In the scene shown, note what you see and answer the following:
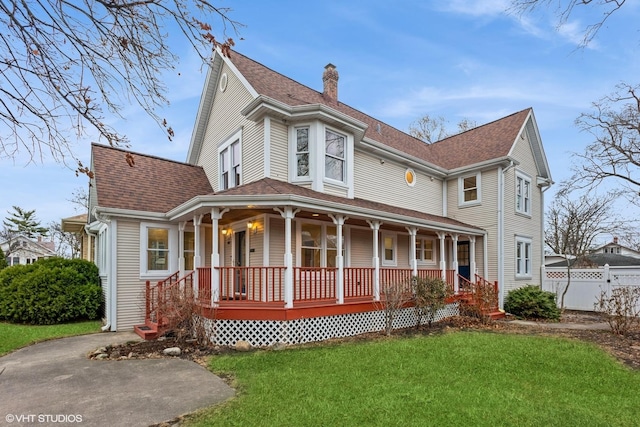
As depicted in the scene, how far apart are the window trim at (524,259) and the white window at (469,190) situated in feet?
7.76

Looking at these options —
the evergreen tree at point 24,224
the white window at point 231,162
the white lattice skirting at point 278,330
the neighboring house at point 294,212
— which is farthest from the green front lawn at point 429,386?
the evergreen tree at point 24,224

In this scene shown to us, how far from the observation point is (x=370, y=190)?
41.6 feet

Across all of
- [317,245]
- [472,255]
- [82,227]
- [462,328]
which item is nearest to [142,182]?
[317,245]

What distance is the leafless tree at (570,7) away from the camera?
4.76m

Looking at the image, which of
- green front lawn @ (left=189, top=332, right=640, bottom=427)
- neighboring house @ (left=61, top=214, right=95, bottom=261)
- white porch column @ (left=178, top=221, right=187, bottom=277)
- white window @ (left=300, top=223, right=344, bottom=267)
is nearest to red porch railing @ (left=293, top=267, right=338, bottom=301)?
white window @ (left=300, top=223, right=344, bottom=267)

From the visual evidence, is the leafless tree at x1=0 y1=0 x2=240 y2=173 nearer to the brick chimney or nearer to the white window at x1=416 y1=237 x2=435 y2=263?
the brick chimney

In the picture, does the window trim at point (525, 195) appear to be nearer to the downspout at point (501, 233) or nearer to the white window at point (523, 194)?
the white window at point (523, 194)

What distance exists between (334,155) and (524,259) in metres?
10.0

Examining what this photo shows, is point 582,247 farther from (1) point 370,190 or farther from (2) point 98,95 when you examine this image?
(2) point 98,95

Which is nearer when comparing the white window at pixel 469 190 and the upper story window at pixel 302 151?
the upper story window at pixel 302 151

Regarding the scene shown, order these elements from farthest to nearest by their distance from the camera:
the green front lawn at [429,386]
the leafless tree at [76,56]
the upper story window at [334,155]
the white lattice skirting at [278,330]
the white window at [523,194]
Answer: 1. the white window at [523,194]
2. the upper story window at [334,155]
3. the white lattice skirting at [278,330]
4. the green front lawn at [429,386]
5. the leafless tree at [76,56]

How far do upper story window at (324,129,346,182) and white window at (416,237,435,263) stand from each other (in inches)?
196

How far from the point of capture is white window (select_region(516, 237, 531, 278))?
49.3 ft

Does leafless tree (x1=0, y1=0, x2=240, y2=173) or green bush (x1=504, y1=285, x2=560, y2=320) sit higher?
leafless tree (x1=0, y1=0, x2=240, y2=173)
